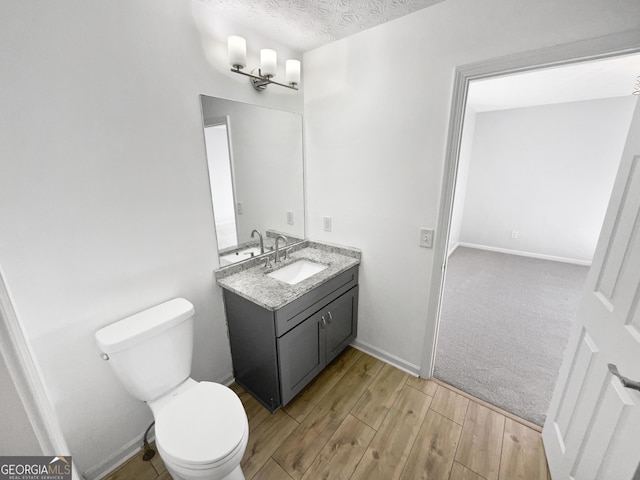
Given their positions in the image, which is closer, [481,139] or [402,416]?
[402,416]

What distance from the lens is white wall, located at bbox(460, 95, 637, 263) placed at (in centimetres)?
366

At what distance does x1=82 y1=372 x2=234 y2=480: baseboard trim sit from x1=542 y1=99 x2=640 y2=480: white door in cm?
209

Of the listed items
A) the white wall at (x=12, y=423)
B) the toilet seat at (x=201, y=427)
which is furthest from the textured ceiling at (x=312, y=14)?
the toilet seat at (x=201, y=427)

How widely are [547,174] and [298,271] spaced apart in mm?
4355

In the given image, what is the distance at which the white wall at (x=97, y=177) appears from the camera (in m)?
1.00

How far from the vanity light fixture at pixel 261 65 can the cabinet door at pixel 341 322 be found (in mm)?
1493

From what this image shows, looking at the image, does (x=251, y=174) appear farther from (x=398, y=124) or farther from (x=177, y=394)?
(x=177, y=394)

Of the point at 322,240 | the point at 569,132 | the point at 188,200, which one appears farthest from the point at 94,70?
the point at 569,132

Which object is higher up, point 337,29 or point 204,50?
point 337,29

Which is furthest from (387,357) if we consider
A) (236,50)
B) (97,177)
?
(236,50)

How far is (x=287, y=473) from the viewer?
135 cm

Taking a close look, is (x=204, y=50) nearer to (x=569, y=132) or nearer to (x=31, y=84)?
(x=31, y=84)

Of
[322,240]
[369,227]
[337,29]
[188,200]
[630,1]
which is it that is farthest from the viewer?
[322,240]

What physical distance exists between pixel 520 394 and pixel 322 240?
1.76 m
